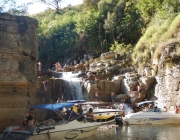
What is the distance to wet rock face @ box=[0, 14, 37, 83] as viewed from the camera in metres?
11.1

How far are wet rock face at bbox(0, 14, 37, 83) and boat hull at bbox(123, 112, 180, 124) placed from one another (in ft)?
32.3

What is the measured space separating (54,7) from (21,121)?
201ft

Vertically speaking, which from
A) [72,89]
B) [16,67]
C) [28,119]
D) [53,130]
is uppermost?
[16,67]

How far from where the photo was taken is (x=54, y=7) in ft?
229

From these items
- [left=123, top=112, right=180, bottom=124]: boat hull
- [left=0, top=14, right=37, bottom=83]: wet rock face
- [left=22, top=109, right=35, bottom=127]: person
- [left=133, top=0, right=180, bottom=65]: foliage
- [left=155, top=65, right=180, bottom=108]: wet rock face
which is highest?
[left=133, top=0, right=180, bottom=65]: foliage

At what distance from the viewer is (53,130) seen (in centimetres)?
1240

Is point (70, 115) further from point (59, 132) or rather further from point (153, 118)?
point (153, 118)

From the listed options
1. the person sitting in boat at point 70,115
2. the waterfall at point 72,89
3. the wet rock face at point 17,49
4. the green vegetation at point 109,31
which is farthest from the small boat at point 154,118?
the wet rock face at point 17,49

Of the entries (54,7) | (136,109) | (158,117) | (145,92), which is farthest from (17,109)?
(54,7)

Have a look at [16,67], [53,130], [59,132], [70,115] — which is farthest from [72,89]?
[16,67]

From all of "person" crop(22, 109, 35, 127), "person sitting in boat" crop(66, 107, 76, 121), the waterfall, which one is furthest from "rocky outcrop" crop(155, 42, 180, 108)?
"person" crop(22, 109, 35, 127)

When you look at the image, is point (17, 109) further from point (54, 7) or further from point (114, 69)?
point (54, 7)

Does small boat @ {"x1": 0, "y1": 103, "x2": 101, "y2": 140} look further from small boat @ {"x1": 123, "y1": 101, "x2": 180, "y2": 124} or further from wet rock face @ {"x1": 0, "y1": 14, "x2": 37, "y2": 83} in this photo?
small boat @ {"x1": 123, "y1": 101, "x2": 180, "y2": 124}

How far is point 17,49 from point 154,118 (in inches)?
474
